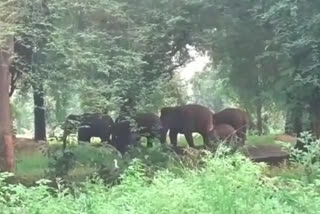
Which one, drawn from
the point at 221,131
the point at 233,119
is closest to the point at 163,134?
the point at 221,131

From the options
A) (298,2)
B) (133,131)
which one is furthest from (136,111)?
(298,2)

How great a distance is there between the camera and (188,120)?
17375 mm

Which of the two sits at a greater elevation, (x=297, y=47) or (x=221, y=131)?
(x=297, y=47)

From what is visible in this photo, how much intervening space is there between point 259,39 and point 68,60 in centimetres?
463

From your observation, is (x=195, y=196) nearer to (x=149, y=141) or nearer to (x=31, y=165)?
A: (x=31, y=165)

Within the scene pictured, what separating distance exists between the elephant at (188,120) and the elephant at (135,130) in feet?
0.87

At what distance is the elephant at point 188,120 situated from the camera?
17.3 metres

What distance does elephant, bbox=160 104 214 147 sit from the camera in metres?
17.3

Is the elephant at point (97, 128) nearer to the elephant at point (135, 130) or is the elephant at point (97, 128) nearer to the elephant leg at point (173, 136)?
the elephant at point (135, 130)

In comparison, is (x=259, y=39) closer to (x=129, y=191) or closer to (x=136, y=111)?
(x=136, y=111)

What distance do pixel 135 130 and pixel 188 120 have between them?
2.22 meters

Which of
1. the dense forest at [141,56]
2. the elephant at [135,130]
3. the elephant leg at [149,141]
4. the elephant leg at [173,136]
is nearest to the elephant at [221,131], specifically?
the dense forest at [141,56]

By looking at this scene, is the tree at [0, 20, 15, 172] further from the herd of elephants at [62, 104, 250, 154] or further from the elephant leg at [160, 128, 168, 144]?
the elephant leg at [160, 128, 168, 144]

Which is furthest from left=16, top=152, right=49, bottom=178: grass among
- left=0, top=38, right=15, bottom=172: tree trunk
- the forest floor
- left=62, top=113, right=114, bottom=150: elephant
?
left=62, top=113, right=114, bottom=150: elephant
